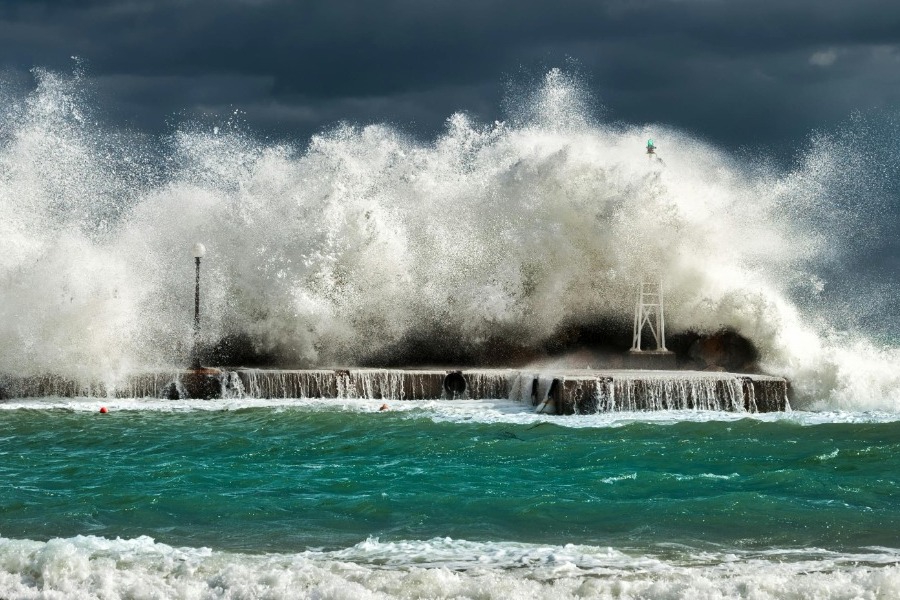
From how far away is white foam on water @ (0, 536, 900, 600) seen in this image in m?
6.18

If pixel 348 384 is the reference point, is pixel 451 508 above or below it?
below

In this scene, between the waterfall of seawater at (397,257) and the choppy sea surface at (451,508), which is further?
the waterfall of seawater at (397,257)

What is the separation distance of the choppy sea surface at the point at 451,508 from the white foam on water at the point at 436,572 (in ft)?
0.05

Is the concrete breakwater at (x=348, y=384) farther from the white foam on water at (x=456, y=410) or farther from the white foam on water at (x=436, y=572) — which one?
the white foam on water at (x=436, y=572)

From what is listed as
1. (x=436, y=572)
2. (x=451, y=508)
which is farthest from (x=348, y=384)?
(x=436, y=572)

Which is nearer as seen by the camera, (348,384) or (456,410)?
(456,410)

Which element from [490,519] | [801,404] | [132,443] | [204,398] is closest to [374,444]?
[132,443]

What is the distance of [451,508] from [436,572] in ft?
6.26

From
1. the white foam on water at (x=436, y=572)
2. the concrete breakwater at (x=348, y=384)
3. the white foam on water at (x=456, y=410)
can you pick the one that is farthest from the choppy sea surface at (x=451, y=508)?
the concrete breakwater at (x=348, y=384)

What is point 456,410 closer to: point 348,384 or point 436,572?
point 348,384

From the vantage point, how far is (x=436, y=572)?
6.38 metres

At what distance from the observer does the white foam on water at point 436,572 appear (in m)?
6.18

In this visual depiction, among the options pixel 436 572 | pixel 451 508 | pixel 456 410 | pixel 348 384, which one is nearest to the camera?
pixel 436 572

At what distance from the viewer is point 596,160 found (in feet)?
60.4
